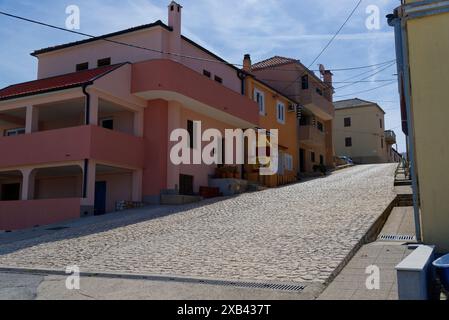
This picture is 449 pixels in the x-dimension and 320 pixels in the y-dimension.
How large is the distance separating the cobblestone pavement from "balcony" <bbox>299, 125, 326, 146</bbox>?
18.5 metres

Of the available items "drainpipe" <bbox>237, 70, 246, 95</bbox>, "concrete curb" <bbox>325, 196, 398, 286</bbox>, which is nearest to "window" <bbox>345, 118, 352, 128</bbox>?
"drainpipe" <bbox>237, 70, 246, 95</bbox>

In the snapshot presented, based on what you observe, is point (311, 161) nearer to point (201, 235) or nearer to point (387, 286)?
point (201, 235)

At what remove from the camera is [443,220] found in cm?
945

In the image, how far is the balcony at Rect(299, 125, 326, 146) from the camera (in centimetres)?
3694

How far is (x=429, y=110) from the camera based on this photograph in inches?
384

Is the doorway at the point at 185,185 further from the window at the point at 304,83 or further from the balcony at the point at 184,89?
the window at the point at 304,83

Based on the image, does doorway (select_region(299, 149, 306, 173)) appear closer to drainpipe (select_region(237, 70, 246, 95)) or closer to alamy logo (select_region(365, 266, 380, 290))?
drainpipe (select_region(237, 70, 246, 95))

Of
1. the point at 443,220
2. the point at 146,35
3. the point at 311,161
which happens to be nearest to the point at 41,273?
the point at 443,220

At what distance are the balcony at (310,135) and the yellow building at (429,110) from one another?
2678 cm

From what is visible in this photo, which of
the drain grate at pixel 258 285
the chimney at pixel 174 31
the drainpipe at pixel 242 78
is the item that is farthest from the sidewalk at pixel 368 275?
the drainpipe at pixel 242 78

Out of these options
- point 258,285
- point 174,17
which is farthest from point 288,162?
point 258,285

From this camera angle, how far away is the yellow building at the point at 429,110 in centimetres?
952

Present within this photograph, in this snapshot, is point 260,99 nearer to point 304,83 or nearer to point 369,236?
point 304,83
